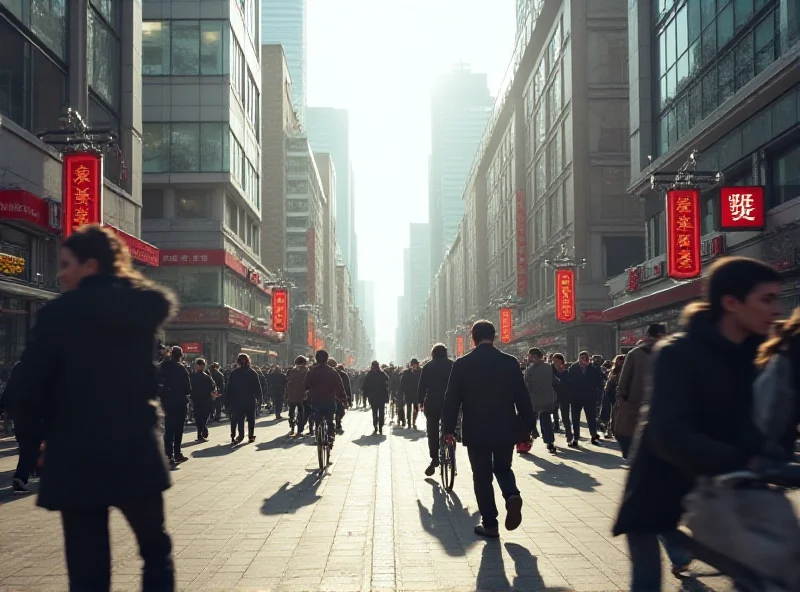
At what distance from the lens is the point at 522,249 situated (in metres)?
59.1

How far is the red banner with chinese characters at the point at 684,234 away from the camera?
2527cm

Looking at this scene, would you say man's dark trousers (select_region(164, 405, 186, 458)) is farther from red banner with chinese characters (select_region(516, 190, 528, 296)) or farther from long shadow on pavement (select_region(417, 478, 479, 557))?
red banner with chinese characters (select_region(516, 190, 528, 296))

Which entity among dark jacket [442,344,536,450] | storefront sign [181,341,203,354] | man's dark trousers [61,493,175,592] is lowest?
man's dark trousers [61,493,175,592]

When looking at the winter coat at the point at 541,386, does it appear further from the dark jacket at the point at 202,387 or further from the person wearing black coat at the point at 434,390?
the dark jacket at the point at 202,387

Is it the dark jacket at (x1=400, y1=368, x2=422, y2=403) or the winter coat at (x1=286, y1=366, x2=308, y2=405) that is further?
the dark jacket at (x1=400, y1=368, x2=422, y2=403)

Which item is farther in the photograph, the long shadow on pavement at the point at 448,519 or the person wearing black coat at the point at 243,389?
the person wearing black coat at the point at 243,389

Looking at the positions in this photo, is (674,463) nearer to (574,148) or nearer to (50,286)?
(50,286)

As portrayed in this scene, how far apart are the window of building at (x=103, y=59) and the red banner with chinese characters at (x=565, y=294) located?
2068 centimetres

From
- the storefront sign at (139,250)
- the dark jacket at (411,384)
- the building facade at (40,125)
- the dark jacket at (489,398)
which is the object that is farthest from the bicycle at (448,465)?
the storefront sign at (139,250)

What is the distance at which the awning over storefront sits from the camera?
26358mm

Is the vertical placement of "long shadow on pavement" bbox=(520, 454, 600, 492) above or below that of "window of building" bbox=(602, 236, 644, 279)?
below

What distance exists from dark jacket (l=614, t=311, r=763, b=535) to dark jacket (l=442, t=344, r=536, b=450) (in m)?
4.43

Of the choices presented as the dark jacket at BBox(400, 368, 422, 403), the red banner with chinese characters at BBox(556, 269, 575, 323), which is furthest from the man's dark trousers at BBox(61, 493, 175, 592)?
the red banner with chinese characters at BBox(556, 269, 575, 323)

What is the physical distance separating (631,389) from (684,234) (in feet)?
52.4
